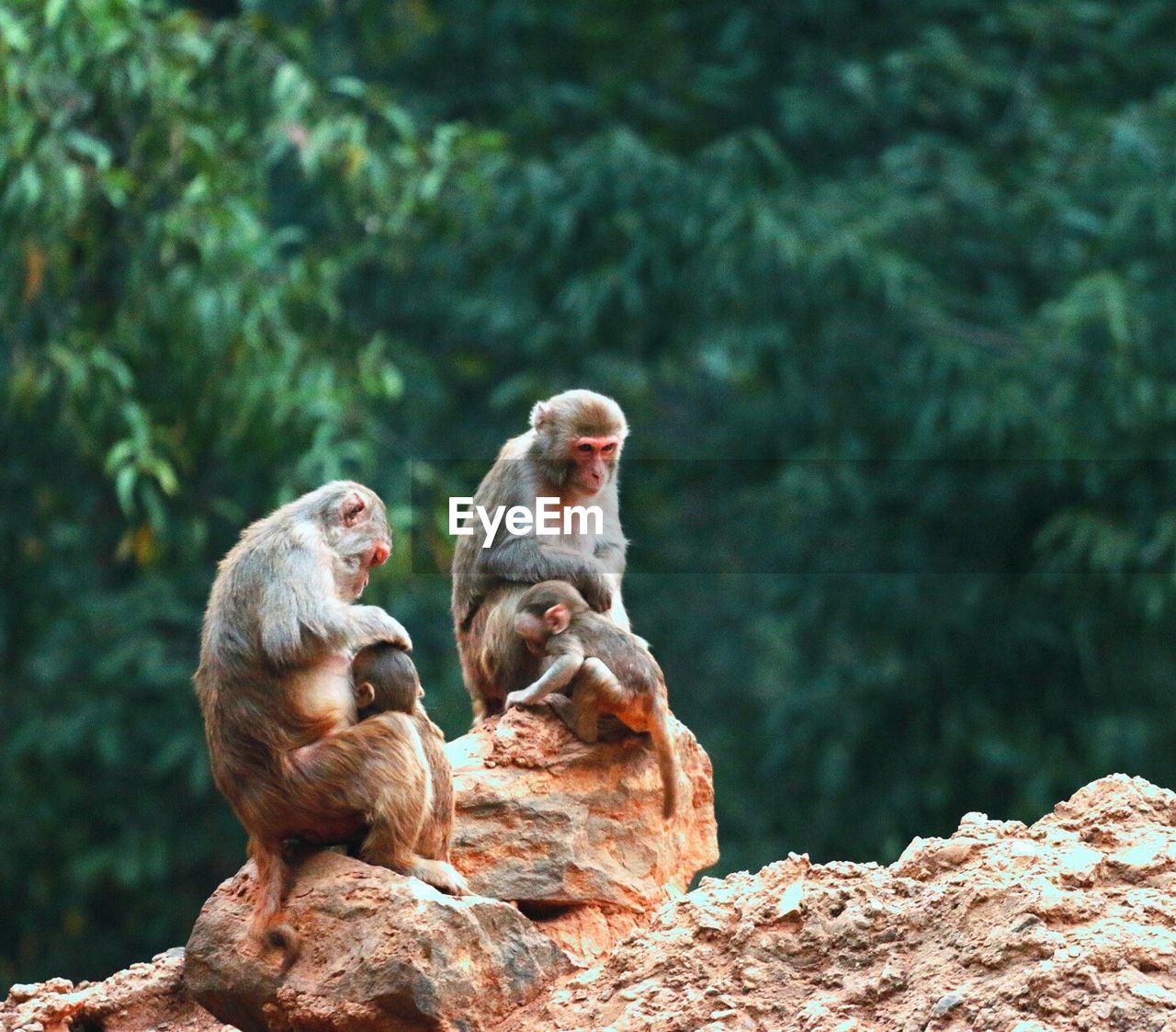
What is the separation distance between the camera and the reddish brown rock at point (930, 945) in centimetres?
534

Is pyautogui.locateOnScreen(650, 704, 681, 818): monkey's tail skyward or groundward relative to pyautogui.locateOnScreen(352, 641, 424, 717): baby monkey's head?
groundward

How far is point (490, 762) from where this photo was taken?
282 inches

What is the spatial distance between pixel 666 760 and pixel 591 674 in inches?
15.5

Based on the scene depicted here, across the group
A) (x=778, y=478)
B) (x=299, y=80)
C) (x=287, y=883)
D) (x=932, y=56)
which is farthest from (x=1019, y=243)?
(x=287, y=883)

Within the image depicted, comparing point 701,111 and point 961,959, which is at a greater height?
point 701,111

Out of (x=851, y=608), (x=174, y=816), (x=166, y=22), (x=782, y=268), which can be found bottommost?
(x=174, y=816)

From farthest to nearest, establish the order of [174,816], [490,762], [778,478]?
[778,478]
[174,816]
[490,762]

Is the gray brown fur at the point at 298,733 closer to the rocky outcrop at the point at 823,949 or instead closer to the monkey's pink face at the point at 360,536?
the rocky outcrop at the point at 823,949

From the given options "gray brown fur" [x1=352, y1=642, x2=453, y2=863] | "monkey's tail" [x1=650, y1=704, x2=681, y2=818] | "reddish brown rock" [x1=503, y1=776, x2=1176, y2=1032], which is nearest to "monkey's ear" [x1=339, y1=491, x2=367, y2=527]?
"gray brown fur" [x1=352, y1=642, x2=453, y2=863]

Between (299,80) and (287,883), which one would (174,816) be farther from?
(287,883)

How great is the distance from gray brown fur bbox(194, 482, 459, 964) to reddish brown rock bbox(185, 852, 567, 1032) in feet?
0.39

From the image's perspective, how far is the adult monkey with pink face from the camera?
7926 mm

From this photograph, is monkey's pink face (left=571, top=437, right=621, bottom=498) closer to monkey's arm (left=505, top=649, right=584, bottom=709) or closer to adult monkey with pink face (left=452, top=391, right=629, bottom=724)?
adult monkey with pink face (left=452, top=391, right=629, bottom=724)

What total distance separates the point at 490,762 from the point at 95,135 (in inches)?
265
